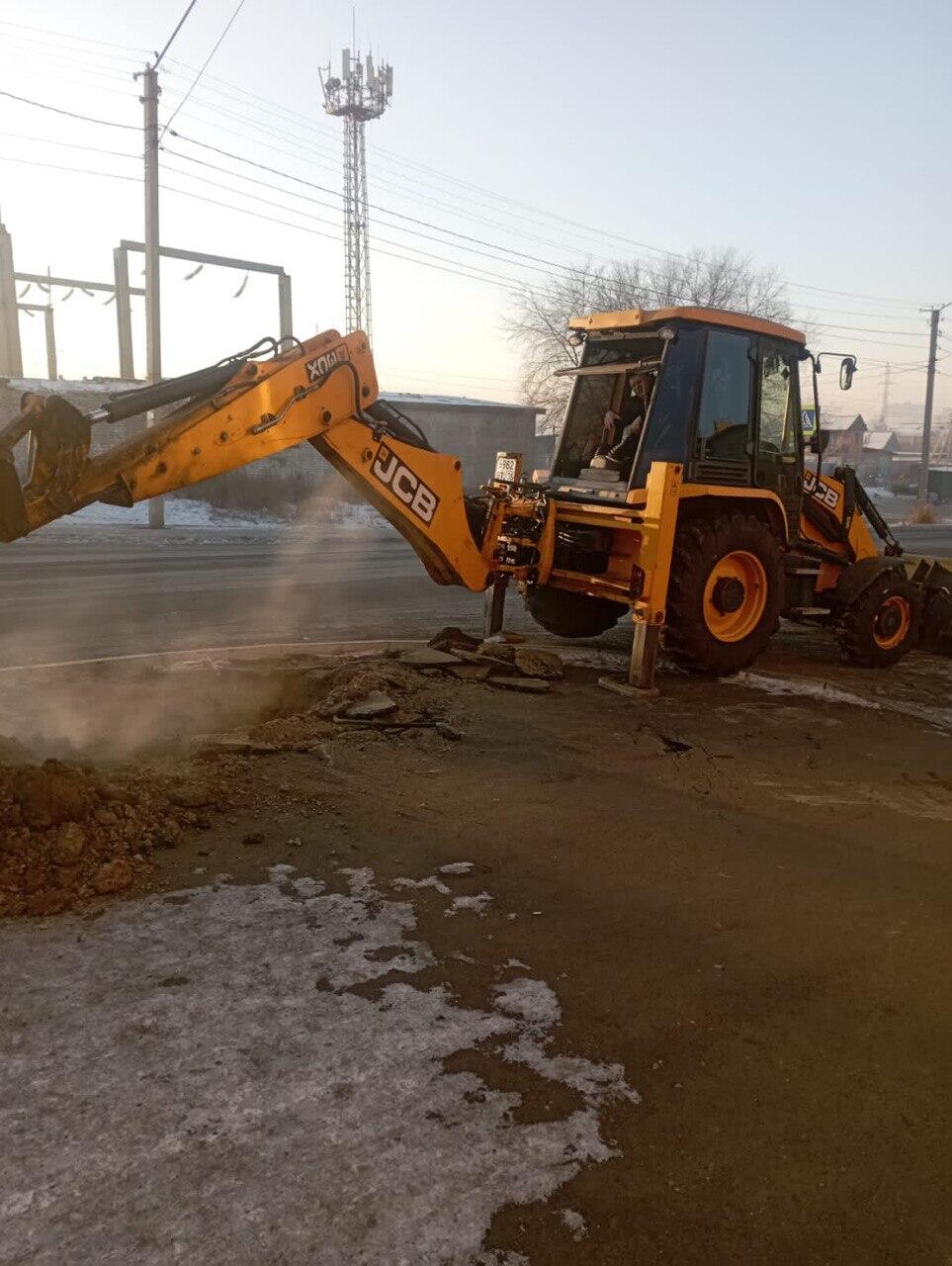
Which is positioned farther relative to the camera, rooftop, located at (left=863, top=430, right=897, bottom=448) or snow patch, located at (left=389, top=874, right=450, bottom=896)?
rooftop, located at (left=863, top=430, right=897, bottom=448)

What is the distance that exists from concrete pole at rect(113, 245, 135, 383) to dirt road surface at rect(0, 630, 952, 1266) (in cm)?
3030

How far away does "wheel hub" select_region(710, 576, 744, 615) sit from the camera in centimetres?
790

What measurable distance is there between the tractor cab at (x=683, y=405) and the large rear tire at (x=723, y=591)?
439 millimetres

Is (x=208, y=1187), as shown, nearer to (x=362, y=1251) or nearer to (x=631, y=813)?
(x=362, y=1251)

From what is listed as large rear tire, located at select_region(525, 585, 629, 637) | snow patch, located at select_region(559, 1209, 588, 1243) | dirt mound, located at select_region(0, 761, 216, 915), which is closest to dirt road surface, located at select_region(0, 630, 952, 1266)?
snow patch, located at select_region(559, 1209, 588, 1243)

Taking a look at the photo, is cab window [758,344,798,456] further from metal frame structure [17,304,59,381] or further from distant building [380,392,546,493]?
metal frame structure [17,304,59,381]

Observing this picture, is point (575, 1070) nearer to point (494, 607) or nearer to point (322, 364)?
point (322, 364)

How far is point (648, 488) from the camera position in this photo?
735cm

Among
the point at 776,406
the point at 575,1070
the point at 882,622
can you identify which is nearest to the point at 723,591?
the point at 776,406

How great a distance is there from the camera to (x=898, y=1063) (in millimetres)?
2992

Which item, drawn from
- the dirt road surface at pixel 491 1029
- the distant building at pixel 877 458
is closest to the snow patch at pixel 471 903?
the dirt road surface at pixel 491 1029

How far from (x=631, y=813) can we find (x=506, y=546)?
3.60m

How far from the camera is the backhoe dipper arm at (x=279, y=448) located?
5.09 m

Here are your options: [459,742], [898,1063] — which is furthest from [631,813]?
[898,1063]
